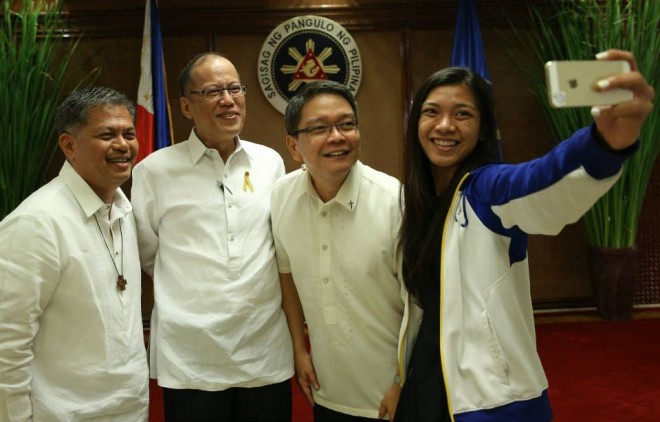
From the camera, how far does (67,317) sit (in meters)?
1.74

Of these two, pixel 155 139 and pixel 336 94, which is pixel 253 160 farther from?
pixel 155 139

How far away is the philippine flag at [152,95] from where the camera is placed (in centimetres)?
410

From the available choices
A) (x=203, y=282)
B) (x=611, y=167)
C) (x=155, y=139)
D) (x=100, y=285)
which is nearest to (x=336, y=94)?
(x=203, y=282)

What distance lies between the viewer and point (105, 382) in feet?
5.83

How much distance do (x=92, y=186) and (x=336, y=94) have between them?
2.42ft

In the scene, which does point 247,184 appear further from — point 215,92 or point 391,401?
point 391,401

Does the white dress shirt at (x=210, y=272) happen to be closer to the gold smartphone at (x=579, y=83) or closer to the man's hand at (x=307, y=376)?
the man's hand at (x=307, y=376)

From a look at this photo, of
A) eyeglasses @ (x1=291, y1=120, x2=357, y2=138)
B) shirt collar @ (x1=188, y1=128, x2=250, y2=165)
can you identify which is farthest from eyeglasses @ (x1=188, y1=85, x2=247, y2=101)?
eyeglasses @ (x1=291, y1=120, x2=357, y2=138)

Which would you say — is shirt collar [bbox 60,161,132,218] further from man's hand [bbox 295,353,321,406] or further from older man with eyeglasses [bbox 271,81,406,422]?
man's hand [bbox 295,353,321,406]

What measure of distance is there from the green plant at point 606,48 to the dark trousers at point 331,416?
2.82 m

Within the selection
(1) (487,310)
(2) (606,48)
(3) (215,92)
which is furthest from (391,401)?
(2) (606,48)

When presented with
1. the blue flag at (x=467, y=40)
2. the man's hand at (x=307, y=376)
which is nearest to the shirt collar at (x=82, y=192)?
the man's hand at (x=307, y=376)

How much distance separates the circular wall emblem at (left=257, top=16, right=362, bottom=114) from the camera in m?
4.44

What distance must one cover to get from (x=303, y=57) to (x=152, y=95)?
40.7 inches
